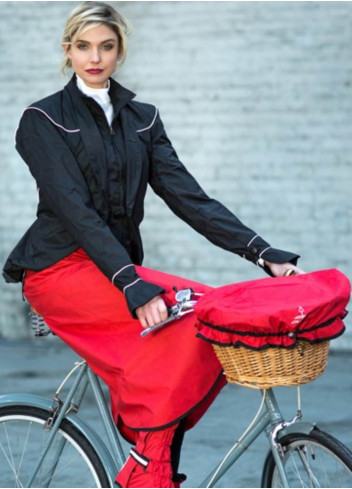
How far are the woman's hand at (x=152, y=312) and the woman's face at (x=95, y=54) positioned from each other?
746mm

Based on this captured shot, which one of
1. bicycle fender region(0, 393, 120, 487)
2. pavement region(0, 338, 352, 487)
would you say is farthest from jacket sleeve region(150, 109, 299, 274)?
pavement region(0, 338, 352, 487)

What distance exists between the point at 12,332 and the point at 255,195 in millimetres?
2104

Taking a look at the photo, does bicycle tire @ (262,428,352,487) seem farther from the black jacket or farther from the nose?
the nose

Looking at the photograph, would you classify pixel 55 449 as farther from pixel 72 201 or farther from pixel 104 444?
pixel 72 201

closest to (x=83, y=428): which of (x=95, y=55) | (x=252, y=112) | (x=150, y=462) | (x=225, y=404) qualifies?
(x=150, y=462)

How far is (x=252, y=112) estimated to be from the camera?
8.35 meters

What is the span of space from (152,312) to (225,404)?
3402 millimetres

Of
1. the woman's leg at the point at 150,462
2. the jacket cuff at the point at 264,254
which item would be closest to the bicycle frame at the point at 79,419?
the woman's leg at the point at 150,462

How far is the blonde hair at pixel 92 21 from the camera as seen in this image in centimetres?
368

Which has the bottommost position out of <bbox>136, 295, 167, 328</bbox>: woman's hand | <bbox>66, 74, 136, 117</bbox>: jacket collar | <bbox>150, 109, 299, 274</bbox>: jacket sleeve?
<bbox>136, 295, 167, 328</bbox>: woman's hand

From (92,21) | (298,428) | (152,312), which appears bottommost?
(298,428)

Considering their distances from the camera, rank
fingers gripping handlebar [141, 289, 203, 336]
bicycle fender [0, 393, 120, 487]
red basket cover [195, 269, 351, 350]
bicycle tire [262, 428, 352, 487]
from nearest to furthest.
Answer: red basket cover [195, 269, 351, 350]
bicycle tire [262, 428, 352, 487]
fingers gripping handlebar [141, 289, 203, 336]
bicycle fender [0, 393, 120, 487]

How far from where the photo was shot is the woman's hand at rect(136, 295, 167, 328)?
349 centimetres

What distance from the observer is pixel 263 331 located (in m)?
3.27
